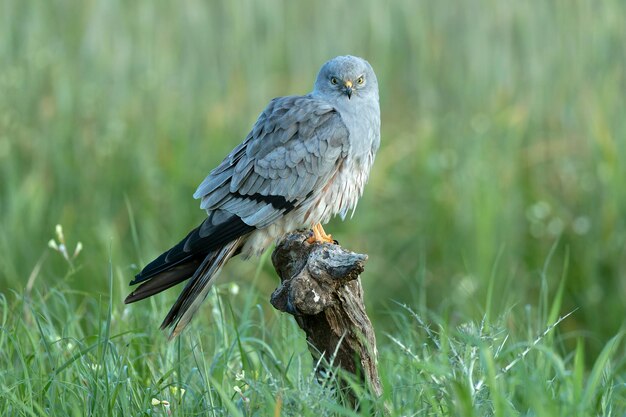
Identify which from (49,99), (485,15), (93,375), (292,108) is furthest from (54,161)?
(93,375)

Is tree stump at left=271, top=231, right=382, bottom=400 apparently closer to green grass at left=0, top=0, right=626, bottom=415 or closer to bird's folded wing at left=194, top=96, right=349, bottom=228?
bird's folded wing at left=194, top=96, right=349, bottom=228

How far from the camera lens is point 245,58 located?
6402 millimetres

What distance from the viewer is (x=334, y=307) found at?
2.92 metres

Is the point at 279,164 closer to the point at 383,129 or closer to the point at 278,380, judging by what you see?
the point at 278,380

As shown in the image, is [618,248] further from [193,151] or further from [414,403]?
[414,403]

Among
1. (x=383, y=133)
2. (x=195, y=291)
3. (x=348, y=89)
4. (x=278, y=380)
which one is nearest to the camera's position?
(x=278, y=380)

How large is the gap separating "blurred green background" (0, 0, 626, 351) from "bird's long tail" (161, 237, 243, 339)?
158 centimetres

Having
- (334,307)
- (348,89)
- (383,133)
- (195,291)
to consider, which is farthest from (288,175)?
(383,133)

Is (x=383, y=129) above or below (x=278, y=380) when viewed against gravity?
above

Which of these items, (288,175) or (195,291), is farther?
(288,175)

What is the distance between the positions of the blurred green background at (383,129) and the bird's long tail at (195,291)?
158cm

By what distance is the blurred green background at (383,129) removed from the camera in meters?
5.67

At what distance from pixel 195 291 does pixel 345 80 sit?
1.21 m

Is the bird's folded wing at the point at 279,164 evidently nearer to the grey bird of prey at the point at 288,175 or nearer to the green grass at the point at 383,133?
the grey bird of prey at the point at 288,175
